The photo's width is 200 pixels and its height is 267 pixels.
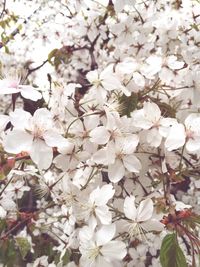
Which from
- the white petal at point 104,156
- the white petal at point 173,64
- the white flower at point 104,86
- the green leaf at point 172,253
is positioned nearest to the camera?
the green leaf at point 172,253

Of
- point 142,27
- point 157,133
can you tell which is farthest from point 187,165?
point 142,27

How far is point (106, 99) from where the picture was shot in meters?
1.14

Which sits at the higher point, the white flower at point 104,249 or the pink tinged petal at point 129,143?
the pink tinged petal at point 129,143

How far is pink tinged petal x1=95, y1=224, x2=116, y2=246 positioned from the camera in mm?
903

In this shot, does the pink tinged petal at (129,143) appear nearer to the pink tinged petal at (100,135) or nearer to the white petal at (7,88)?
the pink tinged petal at (100,135)

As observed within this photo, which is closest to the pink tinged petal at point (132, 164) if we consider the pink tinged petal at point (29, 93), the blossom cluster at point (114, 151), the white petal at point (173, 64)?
the blossom cluster at point (114, 151)

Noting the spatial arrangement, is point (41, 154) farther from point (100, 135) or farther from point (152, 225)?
point (152, 225)

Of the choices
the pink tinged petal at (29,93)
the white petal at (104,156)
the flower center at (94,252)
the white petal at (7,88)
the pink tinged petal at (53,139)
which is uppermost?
the white petal at (7,88)

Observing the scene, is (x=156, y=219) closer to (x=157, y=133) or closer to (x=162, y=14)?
(x=157, y=133)

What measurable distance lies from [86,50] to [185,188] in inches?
31.6

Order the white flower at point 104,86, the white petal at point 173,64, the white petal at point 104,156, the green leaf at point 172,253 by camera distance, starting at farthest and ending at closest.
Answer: the white petal at point 173,64, the white flower at point 104,86, the white petal at point 104,156, the green leaf at point 172,253

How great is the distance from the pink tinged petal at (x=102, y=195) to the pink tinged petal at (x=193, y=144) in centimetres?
16

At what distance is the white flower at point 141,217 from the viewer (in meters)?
0.94

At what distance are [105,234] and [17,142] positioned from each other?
22 centimetres
